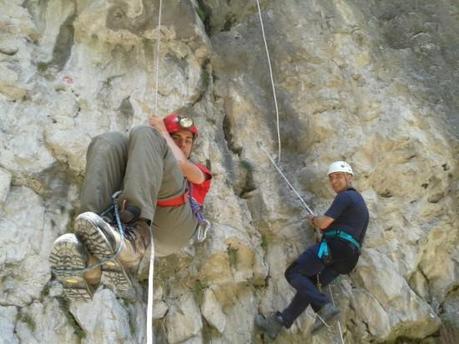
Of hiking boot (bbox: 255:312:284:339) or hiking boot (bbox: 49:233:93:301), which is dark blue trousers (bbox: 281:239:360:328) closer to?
hiking boot (bbox: 255:312:284:339)

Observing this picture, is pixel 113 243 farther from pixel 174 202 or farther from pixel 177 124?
pixel 177 124

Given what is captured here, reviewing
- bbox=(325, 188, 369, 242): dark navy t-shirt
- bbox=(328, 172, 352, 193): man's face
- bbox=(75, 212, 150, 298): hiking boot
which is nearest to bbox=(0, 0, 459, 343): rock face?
bbox=(328, 172, 352, 193): man's face

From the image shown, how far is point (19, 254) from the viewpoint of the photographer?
5.23m

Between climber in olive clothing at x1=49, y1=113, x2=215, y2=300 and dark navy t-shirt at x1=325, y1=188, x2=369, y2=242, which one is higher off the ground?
climber in olive clothing at x1=49, y1=113, x2=215, y2=300

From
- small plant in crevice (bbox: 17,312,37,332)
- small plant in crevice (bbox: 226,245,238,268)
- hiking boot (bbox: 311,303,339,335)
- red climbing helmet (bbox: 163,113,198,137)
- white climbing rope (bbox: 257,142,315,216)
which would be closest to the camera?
red climbing helmet (bbox: 163,113,198,137)

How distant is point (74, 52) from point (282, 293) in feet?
12.4

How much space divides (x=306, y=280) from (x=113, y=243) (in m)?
2.72

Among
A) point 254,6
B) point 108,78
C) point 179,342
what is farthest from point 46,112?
point 254,6

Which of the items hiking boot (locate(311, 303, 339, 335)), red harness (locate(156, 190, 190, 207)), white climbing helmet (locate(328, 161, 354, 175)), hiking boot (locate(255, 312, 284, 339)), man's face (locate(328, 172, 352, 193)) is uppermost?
red harness (locate(156, 190, 190, 207))

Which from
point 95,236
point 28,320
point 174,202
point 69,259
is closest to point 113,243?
point 95,236

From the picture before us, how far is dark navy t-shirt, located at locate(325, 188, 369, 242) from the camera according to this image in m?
5.68

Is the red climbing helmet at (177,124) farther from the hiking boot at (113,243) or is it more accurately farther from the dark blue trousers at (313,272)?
the dark blue trousers at (313,272)

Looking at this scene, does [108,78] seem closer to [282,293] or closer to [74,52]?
[74,52]

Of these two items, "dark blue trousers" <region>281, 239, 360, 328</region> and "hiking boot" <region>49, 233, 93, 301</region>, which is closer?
"hiking boot" <region>49, 233, 93, 301</region>
